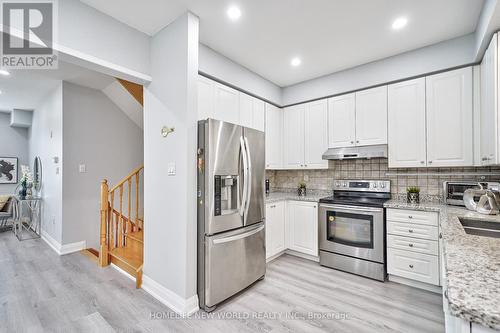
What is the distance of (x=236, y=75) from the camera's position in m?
3.15

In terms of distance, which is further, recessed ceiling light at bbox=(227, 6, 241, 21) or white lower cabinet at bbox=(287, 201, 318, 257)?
white lower cabinet at bbox=(287, 201, 318, 257)

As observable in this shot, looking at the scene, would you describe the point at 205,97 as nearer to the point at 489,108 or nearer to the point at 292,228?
the point at 292,228

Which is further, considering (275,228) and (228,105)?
(275,228)

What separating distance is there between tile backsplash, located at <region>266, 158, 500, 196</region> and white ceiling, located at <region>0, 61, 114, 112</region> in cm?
338

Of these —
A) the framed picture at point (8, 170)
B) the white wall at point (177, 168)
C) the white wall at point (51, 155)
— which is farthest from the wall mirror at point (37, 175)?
the white wall at point (177, 168)

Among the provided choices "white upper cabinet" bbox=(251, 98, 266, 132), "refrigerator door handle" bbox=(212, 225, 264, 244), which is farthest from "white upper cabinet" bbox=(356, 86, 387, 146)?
"refrigerator door handle" bbox=(212, 225, 264, 244)

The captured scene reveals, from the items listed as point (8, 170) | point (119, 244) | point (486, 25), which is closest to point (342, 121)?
point (486, 25)

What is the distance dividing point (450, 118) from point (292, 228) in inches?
95.7

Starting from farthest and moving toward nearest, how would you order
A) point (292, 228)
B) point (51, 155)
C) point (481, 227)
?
point (51, 155)
point (292, 228)
point (481, 227)

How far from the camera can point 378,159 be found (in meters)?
3.34

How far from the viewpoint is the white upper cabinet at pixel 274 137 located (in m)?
3.76

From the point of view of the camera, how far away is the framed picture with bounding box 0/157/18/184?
18.7 feet

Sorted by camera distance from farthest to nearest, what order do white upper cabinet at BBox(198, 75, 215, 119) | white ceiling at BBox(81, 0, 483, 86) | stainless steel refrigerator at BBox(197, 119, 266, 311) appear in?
1. white upper cabinet at BBox(198, 75, 215, 119)
2. stainless steel refrigerator at BBox(197, 119, 266, 311)
3. white ceiling at BBox(81, 0, 483, 86)

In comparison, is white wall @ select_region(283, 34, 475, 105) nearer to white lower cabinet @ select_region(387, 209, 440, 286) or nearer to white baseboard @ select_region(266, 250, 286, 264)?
white lower cabinet @ select_region(387, 209, 440, 286)
